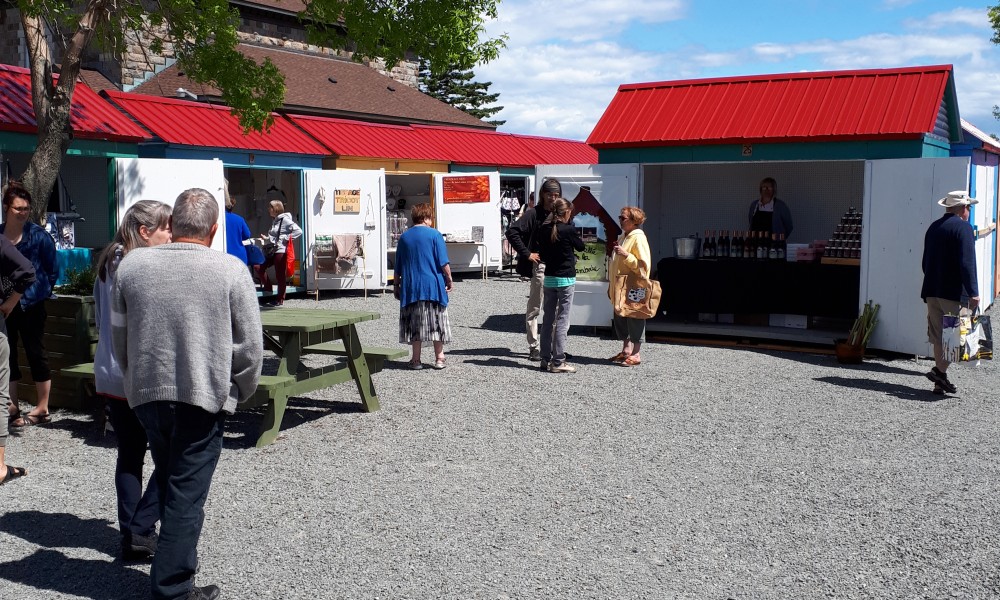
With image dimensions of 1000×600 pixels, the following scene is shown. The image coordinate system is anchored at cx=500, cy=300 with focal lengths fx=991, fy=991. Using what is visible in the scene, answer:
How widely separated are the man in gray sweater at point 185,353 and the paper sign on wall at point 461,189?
17.0 metres

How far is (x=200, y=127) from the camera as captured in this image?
16312 mm

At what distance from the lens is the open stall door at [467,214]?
A: 21.1 meters

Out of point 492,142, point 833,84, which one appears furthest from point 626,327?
point 492,142

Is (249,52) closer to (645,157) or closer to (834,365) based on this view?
(645,157)

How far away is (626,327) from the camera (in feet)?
34.5

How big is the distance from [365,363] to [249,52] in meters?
20.7

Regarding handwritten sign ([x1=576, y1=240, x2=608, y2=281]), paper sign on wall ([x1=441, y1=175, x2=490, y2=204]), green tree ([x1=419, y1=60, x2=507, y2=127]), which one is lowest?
handwritten sign ([x1=576, y1=240, x2=608, y2=281])

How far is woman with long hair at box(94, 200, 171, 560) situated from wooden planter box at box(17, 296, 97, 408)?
3.25 metres

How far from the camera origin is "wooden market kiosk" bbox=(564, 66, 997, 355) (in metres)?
10.9

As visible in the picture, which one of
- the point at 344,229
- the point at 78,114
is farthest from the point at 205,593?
the point at 344,229

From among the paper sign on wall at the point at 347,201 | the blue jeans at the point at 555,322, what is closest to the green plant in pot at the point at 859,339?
the blue jeans at the point at 555,322

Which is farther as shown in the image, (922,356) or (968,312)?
(922,356)

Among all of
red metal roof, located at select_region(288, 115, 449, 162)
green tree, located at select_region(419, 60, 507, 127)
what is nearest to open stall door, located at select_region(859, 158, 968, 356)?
red metal roof, located at select_region(288, 115, 449, 162)

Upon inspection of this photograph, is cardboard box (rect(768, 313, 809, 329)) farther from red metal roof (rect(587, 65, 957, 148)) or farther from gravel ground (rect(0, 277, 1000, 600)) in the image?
gravel ground (rect(0, 277, 1000, 600))
